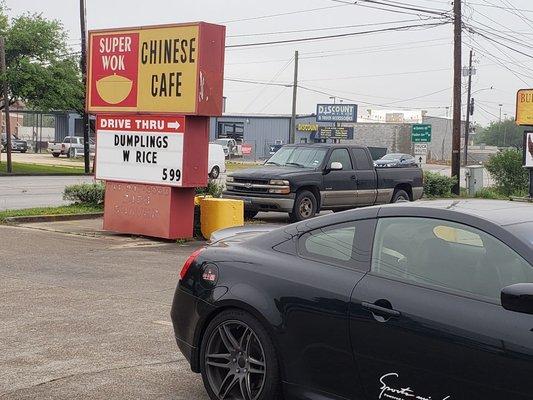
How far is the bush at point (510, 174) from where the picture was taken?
3117 cm

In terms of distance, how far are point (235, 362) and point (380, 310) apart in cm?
117

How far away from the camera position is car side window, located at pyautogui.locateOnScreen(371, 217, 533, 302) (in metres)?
4.26

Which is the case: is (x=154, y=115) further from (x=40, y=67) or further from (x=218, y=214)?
(x=40, y=67)

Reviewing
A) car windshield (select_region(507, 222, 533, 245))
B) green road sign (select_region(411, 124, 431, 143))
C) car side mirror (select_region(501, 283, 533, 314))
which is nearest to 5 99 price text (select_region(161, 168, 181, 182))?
car windshield (select_region(507, 222, 533, 245))

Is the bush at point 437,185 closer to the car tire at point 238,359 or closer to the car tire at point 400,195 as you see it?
the car tire at point 400,195

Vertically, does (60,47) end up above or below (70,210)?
above

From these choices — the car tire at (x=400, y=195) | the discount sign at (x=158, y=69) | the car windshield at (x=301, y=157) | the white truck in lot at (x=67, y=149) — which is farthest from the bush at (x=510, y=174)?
the white truck in lot at (x=67, y=149)

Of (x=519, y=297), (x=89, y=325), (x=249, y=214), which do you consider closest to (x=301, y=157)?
(x=249, y=214)

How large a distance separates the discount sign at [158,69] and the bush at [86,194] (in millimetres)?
4038

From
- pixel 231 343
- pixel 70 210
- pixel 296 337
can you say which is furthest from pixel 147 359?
pixel 70 210

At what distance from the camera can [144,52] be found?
14.3 metres

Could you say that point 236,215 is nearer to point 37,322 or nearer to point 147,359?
point 37,322

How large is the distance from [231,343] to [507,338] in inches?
74.1

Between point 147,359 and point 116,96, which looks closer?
point 147,359
